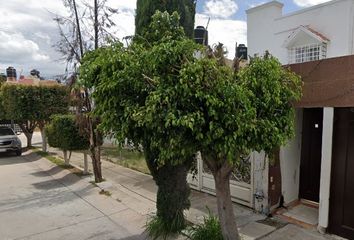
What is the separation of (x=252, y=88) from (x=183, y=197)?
2711 millimetres

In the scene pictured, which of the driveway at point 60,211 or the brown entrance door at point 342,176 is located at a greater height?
the brown entrance door at point 342,176

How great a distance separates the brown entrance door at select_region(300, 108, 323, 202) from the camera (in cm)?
629

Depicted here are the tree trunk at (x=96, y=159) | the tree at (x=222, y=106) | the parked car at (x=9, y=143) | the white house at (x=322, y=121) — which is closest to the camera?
the tree at (x=222, y=106)

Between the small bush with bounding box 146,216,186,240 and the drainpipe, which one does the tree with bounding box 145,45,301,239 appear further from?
the small bush with bounding box 146,216,186,240

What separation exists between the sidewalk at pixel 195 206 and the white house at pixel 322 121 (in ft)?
1.53

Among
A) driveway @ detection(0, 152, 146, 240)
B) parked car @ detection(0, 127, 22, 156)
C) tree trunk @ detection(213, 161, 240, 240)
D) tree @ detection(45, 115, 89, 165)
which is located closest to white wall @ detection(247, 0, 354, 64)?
tree trunk @ detection(213, 161, 240, 240)

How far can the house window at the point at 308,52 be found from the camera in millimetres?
9383

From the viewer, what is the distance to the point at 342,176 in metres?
4.89

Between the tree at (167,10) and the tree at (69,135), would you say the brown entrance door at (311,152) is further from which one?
the tree at (69,135)

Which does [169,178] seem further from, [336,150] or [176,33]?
[336,150]

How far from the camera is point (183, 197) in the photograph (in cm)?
520

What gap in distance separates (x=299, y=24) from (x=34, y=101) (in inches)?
481

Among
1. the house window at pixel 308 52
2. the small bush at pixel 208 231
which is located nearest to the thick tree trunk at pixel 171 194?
the small bush at pixel 208 231

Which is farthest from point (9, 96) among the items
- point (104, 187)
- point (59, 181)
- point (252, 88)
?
point (252, 88)
